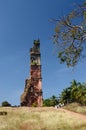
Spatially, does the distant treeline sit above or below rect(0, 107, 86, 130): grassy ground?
above

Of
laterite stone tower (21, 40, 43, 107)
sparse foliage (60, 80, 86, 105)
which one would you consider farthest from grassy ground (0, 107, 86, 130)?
laterite stone tower (21, 40, 43, 107)

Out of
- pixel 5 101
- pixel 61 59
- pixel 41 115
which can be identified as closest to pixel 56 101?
pixel 5 101

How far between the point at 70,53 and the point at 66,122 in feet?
37.5

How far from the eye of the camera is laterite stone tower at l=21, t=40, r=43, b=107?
108 metres

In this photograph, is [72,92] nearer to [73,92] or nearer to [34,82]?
[73,92]


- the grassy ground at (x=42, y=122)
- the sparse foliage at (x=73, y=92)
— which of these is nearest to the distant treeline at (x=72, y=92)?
the sparse foliage at (x=73, y=92)

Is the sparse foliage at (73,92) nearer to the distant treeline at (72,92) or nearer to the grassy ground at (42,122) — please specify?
the distant treeline at (72,92)

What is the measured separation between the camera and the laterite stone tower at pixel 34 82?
108m

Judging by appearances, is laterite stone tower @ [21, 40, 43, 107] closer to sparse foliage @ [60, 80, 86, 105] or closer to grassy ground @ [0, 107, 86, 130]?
sparse foliage @ [60, 80, 86, 105]

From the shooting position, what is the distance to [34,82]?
11244 cm

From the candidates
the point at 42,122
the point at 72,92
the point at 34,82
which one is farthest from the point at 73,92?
the point at 42,122

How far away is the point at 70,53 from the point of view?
1293 inches

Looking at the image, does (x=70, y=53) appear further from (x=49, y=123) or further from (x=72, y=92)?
(x=72, y=92)

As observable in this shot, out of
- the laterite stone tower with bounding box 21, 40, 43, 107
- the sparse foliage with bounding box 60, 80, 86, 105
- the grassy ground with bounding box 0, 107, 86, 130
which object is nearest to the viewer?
the grassy ground with bounding box 0, 107, 86, 130
